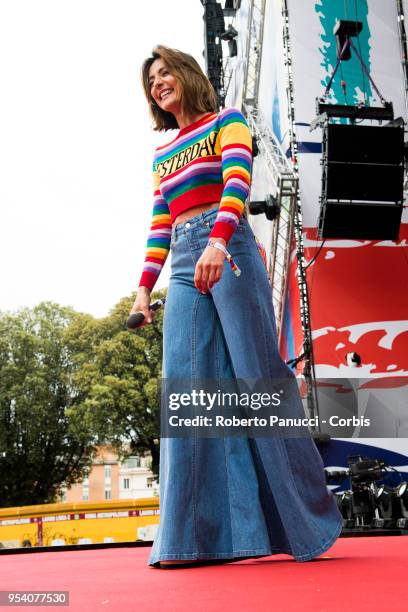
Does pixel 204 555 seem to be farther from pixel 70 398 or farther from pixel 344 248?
pixel 70 398

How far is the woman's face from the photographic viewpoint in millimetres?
2717

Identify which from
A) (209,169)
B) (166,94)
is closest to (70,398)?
(166,94)

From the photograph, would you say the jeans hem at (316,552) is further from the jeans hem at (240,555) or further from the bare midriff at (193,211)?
the bare midriff at (193,211)

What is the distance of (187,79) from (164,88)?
0.09 metres

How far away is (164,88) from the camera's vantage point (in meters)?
2.73

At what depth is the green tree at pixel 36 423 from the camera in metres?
25.4

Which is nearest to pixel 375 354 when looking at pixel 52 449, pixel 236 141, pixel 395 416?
pixel 395 416

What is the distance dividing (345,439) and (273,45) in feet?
21.2

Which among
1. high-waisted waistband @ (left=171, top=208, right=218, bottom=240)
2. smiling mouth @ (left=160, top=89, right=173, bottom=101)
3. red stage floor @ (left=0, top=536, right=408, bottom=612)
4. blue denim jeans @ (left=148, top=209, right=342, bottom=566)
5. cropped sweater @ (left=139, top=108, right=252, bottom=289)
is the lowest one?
red stage floor @ (left=0, top=536, right=408, bottom=612)

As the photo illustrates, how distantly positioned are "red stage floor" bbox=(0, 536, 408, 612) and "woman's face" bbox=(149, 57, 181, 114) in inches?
66.0

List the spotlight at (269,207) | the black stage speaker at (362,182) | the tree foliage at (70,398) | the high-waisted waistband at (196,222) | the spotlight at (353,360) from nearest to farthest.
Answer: the high-waisted waistband at (196,222) → the black stage speaker at (362,182) → the spotlight at (353,360) → the spotlight at (269,207) → the tree foliage at (70,398)

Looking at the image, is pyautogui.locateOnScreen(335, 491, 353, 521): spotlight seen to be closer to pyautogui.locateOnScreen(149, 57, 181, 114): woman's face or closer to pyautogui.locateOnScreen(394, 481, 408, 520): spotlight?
pyautogui.locateOnScreen(394, 481, 408, 520): spotlight

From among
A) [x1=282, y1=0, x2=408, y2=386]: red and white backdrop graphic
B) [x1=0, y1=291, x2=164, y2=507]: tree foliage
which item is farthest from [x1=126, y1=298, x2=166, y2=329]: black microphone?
[x1=0, y1=291, x2=164, y2=507]: tree foliage

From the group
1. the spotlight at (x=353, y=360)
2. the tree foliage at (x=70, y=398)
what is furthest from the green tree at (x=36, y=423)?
the spotlight at (x=353, y=360)
